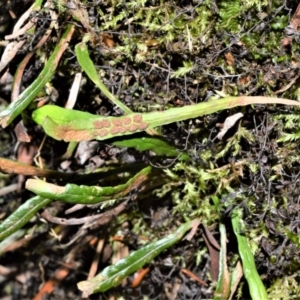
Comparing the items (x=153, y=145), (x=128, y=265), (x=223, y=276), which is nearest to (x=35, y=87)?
(x=153, y=145)

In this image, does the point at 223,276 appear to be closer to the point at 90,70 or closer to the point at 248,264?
the point at 248,264

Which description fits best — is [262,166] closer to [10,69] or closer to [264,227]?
[264,227]

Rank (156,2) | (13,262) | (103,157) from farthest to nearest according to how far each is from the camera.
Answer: (13,262) < (103,157) < (156,2)

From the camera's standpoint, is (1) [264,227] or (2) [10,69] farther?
(2) [10,69]

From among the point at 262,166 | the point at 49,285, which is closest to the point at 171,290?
the point at 49,285

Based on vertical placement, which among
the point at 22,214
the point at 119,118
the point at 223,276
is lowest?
the point at 223,276

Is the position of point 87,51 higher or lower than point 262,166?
higher

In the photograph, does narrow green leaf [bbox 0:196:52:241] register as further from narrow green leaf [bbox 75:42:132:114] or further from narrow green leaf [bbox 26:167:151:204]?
narrow green leaf [bbox 75:42:132:114]

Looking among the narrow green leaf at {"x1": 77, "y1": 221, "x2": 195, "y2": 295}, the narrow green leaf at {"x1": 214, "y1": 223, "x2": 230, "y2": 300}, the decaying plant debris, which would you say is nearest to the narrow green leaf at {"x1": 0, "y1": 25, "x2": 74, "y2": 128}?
the decaying plant debris
